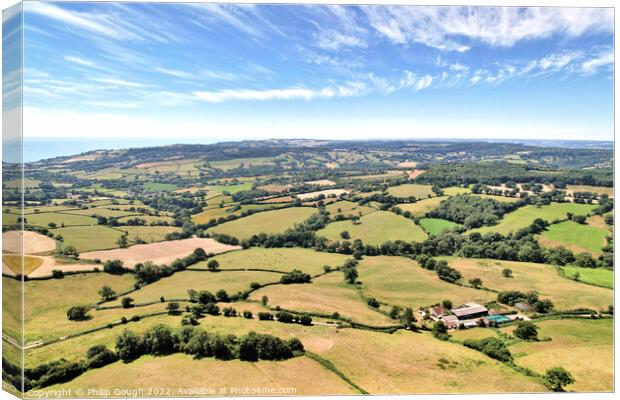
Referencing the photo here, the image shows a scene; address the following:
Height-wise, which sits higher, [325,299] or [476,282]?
[476,282]

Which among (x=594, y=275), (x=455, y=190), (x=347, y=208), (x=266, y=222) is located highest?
(x=455, y=190)

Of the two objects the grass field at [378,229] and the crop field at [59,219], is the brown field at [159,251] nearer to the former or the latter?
the crop field at [59,219]

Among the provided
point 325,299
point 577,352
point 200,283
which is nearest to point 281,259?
point 200,283

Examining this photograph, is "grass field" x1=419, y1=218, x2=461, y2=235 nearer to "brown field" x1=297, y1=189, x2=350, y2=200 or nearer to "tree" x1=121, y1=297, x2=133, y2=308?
"brown field" x1=297, y1=189, x2=350, y2=200

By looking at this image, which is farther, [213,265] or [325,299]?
[213,265]

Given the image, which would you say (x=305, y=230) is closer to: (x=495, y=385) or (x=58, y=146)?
(x=58, y=146)

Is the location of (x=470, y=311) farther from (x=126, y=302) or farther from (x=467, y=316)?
(x=126, y=302)
